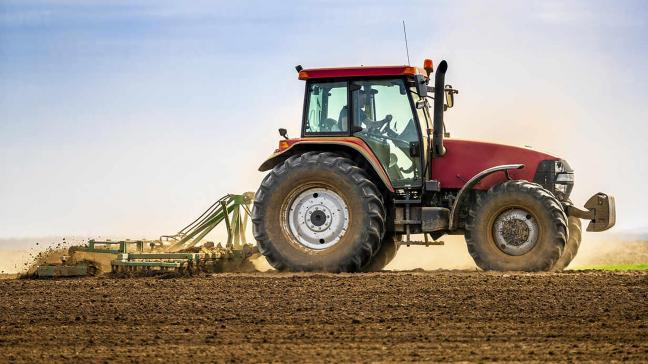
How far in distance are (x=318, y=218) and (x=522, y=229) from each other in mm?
2541

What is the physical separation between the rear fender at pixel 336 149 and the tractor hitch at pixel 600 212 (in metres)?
2.47

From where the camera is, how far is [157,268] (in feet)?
46.3

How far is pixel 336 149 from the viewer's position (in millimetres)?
13961

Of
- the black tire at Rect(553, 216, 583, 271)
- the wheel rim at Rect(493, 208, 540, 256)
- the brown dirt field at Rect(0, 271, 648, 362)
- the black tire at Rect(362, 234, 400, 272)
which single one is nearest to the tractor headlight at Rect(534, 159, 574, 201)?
the black tire at Rect(553, 216, 583, 271)

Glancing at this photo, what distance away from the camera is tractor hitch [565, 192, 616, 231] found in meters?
13.6

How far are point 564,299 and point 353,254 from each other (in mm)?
3377

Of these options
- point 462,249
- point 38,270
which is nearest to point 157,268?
point 38,270

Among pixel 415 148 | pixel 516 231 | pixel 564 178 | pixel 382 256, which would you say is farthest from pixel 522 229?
pixel 382 256

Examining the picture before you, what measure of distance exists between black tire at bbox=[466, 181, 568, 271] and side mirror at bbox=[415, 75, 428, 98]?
144cm

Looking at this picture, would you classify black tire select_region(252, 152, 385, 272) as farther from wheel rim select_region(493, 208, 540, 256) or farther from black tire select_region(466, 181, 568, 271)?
wheel rim select_region(493, 208, 540, 256)

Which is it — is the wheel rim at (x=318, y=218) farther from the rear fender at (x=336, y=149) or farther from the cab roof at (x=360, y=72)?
the cab roof at (x=360, y=72)

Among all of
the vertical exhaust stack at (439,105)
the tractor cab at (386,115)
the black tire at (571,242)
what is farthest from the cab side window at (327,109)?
the black tire at (571,242)

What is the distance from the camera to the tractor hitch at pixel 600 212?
44.7 feet

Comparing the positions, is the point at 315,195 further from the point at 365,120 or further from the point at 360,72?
the point at 360,72
